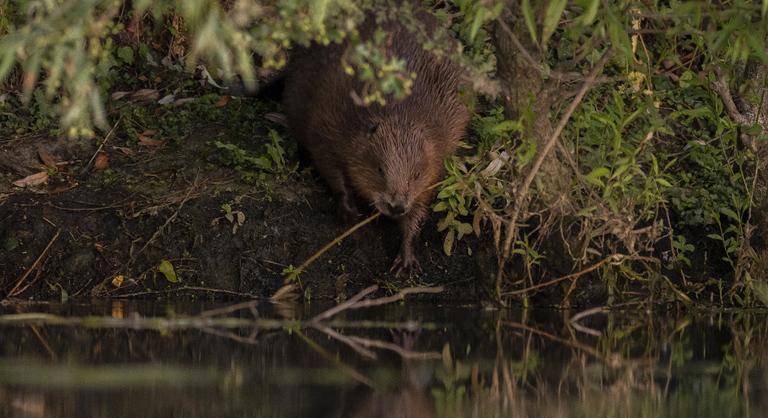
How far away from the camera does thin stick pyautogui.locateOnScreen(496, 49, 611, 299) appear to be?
583 cm

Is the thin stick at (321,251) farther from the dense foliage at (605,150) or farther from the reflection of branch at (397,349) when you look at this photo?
the reflection of branch at (397,349)

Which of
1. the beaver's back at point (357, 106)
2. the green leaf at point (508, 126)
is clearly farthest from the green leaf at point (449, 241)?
the green leaf at point (508, 126)

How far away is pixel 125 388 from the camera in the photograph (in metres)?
3.91

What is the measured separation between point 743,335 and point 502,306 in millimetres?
1275

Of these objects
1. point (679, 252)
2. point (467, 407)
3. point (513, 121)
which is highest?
point (513, 121)

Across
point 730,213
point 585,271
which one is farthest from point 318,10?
point 730,213

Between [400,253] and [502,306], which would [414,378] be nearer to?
[502,306]

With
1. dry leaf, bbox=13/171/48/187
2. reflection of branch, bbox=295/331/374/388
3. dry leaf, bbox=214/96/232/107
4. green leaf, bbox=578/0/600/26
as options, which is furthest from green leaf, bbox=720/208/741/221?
dry leaf, bbox=13/171/48/187

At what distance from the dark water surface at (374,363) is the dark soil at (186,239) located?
50 cm

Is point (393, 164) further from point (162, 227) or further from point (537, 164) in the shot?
point (162, 227)

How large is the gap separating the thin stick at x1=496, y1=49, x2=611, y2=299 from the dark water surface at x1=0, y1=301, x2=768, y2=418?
0.28m

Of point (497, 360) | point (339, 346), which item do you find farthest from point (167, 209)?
point (497, 360)

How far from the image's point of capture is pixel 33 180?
6.97 m

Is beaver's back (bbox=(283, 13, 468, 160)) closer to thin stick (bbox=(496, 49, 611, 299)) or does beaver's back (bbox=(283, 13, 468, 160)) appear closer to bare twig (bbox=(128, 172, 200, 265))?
bare twig (bbox=(128, 172, 200, 265))
